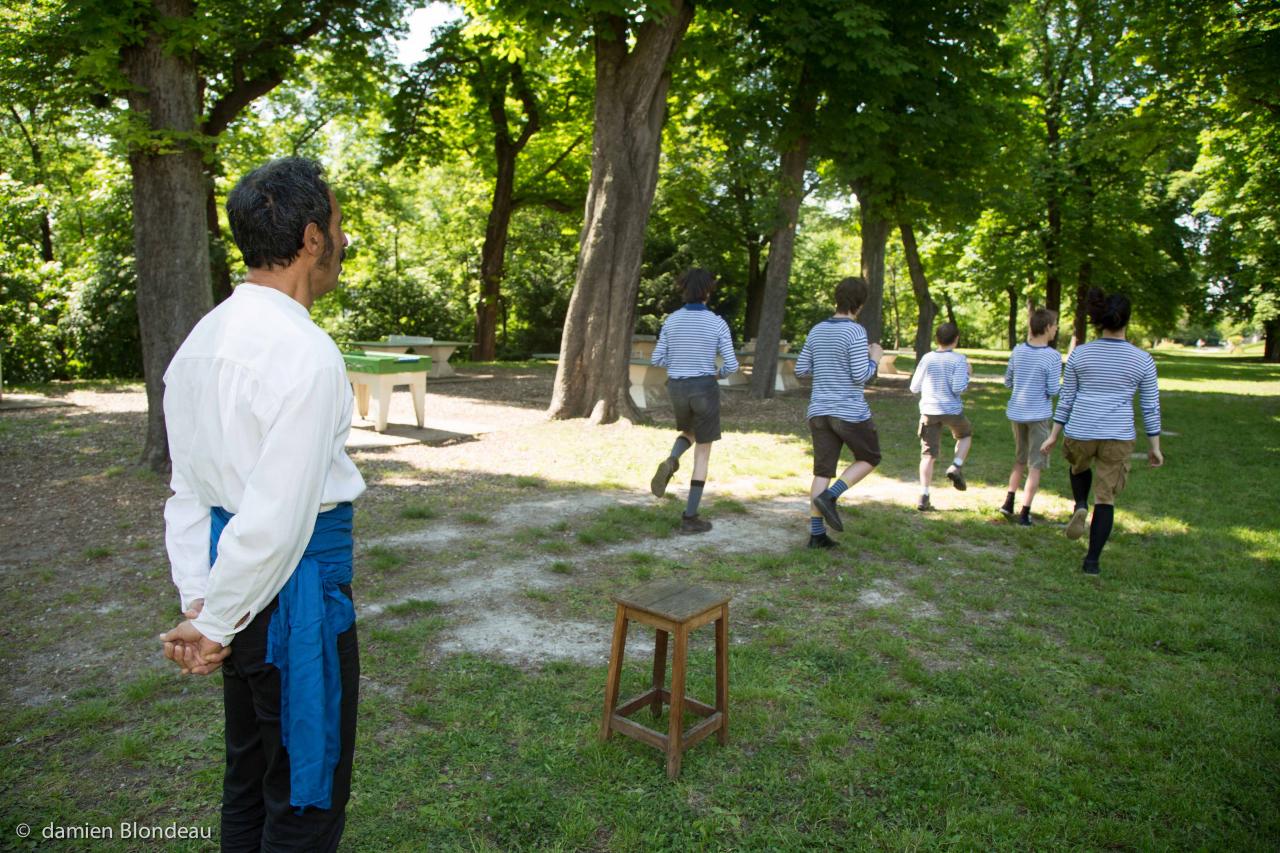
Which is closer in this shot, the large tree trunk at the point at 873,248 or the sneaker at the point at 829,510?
the sneaker at the point at 829,510

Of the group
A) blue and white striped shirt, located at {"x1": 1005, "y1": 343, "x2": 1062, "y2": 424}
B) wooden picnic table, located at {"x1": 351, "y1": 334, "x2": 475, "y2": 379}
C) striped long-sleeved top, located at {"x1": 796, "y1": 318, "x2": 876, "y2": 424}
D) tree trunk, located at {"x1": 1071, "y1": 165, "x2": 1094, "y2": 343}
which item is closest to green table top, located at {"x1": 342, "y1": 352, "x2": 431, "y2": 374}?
wooden picnic table, located at {"x1": 351, "y1": 334, "x2": 475, "y2": 379}

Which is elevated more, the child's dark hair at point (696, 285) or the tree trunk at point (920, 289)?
the tree trunk at point (920, 289)

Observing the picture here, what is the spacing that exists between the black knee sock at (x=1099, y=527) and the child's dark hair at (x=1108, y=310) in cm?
125

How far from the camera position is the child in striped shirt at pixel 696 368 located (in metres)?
6.75

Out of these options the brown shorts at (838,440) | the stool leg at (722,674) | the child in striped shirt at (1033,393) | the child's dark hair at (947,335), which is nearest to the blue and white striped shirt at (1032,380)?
the child in striped shirt at (1033,393)

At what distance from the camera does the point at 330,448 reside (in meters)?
1.88

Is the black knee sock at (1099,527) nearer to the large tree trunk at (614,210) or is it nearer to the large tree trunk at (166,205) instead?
the large tree trunk at (614,210)

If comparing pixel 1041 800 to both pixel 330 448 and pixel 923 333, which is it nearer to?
pixel 330 448

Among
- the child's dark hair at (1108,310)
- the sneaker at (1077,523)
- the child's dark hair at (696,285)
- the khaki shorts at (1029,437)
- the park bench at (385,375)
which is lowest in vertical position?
the sneaker at (1077,523)

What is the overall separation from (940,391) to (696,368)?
2434 millimetres

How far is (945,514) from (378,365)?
681 cm

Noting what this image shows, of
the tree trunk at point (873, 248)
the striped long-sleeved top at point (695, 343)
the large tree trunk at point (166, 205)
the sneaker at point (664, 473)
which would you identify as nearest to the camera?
the striped long-sleeved top at point (695, 343)

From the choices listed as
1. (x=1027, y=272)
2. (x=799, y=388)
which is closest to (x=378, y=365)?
(x=799, y=388)

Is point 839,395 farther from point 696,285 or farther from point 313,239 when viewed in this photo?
point 313,239
